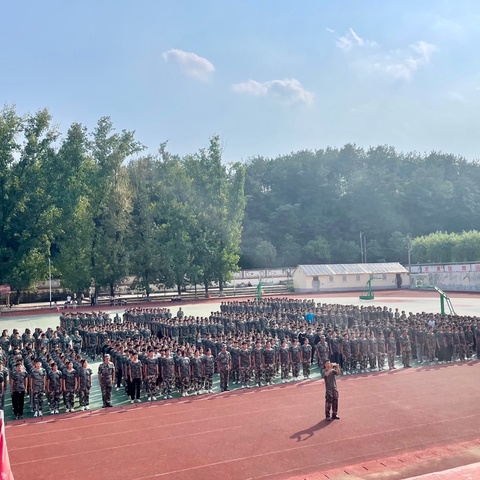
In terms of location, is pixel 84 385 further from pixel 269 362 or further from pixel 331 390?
pixel 331 390

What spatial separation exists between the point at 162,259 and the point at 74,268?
692 centimetres

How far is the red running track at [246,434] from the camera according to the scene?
762 centimetres

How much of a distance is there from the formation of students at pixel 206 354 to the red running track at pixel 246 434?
0.64 metres

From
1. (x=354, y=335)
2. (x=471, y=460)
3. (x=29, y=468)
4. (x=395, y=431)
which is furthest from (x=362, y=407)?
(x=29, y=468)

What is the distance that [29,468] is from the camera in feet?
25.3

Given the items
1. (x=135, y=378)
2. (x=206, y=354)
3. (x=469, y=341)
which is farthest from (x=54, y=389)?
(x=469, y=341)

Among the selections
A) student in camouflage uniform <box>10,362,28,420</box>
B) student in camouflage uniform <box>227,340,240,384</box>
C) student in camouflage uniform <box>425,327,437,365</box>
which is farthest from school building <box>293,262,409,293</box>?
student in camouflage uniform <box>10,362,28,420</box>

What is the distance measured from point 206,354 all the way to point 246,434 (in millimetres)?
5020

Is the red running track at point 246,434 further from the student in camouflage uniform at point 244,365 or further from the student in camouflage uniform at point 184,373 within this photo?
the student in camouflage uniform at point 244,365

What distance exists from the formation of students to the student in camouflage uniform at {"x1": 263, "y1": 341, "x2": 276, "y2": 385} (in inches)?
1.0

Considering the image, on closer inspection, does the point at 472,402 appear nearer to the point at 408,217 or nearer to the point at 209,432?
the point at 209,432

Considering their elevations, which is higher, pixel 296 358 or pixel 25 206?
pixel 25 206

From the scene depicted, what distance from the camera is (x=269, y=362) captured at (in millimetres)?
13102

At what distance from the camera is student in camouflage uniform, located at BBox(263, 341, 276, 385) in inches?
514
